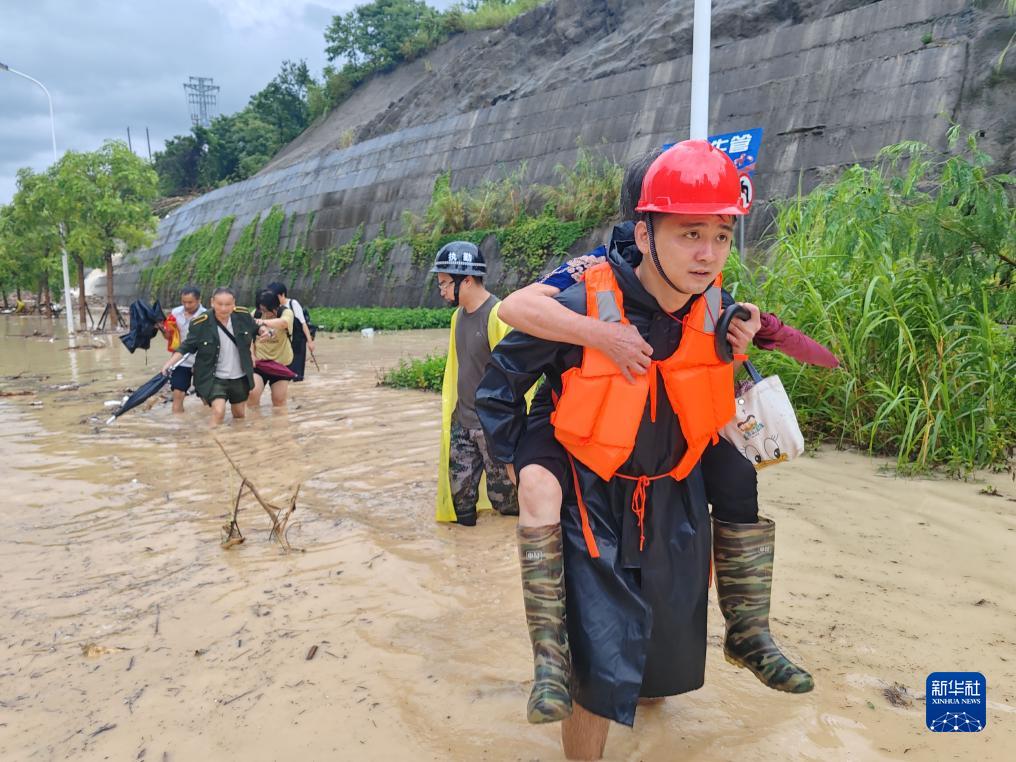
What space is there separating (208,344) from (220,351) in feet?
0.49

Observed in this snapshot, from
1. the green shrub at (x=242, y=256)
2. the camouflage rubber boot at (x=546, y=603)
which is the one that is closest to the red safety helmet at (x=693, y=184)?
the camouflage rubber boot at (x=546, y=603)

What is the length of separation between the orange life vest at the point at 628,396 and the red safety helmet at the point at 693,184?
0.91ft

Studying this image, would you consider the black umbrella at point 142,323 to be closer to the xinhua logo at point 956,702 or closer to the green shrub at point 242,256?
the xinhua logo at point 956,702

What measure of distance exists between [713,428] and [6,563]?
3.90 m

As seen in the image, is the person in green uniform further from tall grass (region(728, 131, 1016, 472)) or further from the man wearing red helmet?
the man wearing red helmet

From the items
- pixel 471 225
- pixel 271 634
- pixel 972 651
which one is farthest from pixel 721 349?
pixel 471 225

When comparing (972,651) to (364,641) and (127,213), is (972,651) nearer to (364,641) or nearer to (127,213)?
(364,641)

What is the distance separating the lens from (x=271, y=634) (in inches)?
132

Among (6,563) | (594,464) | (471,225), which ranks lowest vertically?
(6,563)

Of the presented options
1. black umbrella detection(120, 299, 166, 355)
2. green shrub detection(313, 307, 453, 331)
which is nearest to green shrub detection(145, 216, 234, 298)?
green shrub detection(313, 307, 453, 331)

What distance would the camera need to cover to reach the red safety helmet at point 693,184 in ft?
6.62

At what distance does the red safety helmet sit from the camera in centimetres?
202

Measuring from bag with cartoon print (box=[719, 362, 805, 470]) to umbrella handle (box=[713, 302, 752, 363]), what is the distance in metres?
0.13

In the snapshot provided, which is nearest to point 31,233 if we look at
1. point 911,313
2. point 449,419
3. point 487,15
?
point 487,15
